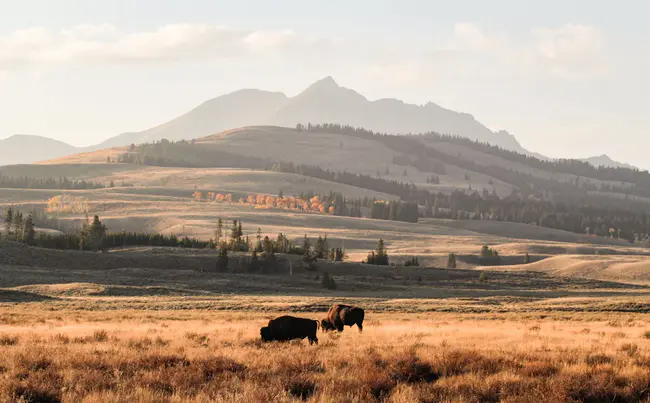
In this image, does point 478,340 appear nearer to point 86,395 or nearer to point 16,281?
point 86,395

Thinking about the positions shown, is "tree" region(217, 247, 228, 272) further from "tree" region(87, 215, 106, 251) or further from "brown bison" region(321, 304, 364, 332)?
"brown bison" region(321, 304, 364, 332)

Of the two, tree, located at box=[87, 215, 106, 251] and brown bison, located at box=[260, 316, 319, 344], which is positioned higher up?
brown bison, located at box=[260, 316, 319, 344]

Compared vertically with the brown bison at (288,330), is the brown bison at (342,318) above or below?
below

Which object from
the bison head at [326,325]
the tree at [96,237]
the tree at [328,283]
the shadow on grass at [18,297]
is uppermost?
the bison head at [326,325]

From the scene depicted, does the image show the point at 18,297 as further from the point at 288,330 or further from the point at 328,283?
the point at 288,330

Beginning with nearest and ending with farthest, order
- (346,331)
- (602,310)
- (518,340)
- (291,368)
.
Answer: (291,368)
(518,340)
(346,331)
(602,310)

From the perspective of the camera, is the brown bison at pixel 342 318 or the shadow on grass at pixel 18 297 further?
the shadow on grass at pixel 18 297

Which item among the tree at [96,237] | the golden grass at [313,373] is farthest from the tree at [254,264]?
the golden grass at [313,373]

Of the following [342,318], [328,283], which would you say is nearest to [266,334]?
[342,318]

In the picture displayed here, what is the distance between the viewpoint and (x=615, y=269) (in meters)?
166

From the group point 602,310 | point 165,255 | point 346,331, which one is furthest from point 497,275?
point 346,331

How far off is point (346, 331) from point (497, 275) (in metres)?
104

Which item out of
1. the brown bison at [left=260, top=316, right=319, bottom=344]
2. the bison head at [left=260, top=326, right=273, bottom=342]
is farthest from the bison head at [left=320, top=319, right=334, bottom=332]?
the bison head at [left=260, top=326, right=273, bottom=342]

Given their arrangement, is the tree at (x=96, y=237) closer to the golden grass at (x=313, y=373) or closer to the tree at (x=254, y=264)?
the tree at (x=254, y=264)
